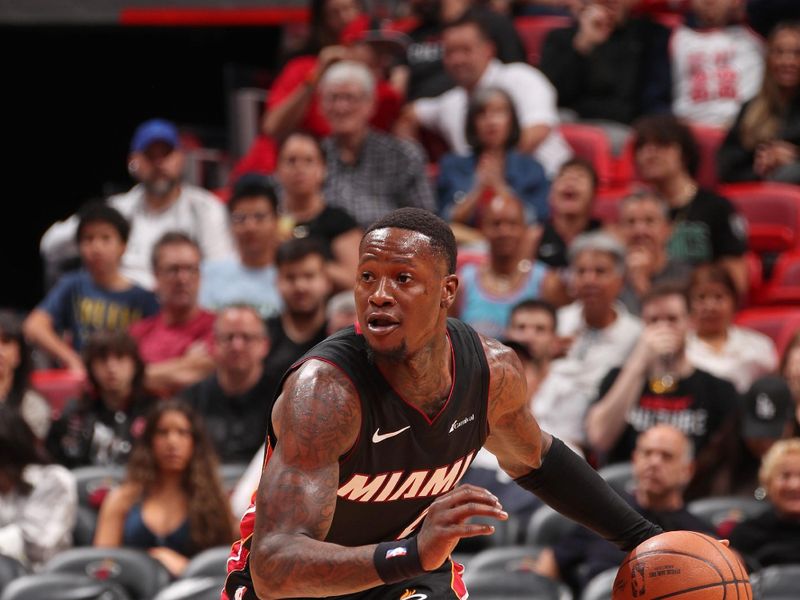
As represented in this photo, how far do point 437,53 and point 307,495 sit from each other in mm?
7104

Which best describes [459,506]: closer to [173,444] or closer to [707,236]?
[173,444]

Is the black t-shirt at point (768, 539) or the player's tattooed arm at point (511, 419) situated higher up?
the player's tattooed arm at point (511, 419)

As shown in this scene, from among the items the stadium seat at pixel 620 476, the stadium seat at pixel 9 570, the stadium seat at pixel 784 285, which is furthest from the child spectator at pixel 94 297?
the stadium seat at pixel 784 285

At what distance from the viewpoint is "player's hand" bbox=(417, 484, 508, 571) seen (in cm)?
313

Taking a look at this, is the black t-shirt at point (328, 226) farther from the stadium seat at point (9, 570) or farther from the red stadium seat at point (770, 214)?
the stadium seat at point (9, 570)

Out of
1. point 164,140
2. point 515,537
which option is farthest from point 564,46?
point 515,537

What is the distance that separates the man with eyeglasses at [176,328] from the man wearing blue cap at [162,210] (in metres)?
0.90

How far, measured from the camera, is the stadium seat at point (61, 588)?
596 centimetres

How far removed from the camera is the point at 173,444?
259 inches

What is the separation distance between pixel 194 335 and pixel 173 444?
4.50ft

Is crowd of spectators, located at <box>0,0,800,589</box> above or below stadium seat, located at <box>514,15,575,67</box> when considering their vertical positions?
below

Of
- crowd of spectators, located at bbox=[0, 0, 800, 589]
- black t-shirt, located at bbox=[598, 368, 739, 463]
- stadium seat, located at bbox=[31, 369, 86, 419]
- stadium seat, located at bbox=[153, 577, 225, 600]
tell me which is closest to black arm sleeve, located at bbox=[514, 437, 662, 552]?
crowd of spectators, located at bbox=[0, 0, 800, 589]

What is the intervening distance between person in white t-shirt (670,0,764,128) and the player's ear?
6.26m

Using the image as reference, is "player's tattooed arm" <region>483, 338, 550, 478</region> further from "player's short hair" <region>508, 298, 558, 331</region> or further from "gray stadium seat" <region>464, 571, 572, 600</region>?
"player's short hair" <region>508, 298, 558, 331</region>
